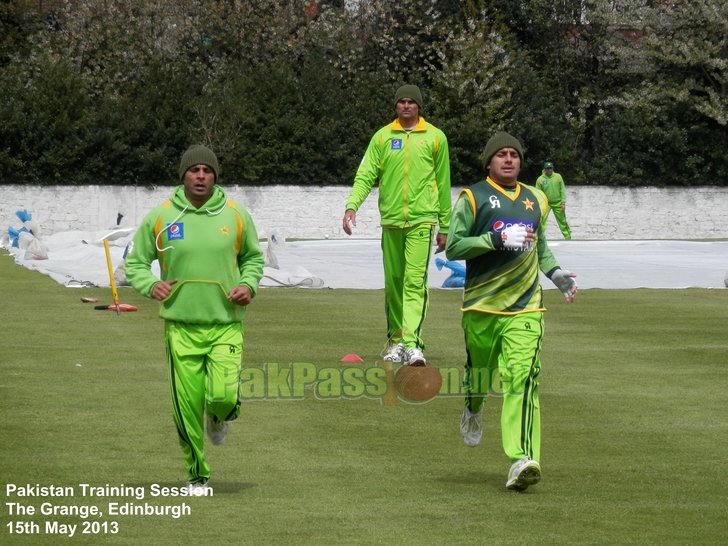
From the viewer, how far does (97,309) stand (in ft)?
55.5

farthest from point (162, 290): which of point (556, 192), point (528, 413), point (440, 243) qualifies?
point (556, 192)

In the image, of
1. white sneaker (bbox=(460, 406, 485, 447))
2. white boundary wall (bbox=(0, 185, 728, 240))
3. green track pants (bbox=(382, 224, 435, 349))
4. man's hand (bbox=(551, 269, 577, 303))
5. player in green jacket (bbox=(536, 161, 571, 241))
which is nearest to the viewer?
man's hand (bbox=(551, 269, 577, 303))

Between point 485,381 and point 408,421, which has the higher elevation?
point 485,381

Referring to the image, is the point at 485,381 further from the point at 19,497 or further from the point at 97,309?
the point at 97,309

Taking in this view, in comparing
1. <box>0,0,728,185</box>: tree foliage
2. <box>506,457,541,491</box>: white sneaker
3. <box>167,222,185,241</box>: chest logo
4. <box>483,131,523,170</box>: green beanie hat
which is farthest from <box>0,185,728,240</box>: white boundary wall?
<box>506,457,541,491</box>: white sneaker

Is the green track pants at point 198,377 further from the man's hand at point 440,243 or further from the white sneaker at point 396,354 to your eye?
the white sneaker at point 396,354

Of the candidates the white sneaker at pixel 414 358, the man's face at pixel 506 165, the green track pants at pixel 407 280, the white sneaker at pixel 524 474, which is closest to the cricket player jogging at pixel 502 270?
the man's face at pixel 506 165

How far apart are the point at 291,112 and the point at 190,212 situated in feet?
126

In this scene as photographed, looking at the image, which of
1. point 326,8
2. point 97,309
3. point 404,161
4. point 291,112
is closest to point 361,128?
point 291,112

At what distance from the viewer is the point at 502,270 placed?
7488mm

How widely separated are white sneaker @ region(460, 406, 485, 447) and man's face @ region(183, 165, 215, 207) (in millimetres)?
2084

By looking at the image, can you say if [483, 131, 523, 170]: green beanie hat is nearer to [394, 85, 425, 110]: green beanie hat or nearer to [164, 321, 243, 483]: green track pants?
[164, 321, 243, 483]: green track pants

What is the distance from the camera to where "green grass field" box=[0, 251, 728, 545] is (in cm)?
630

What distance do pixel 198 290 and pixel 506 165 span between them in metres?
1.92
